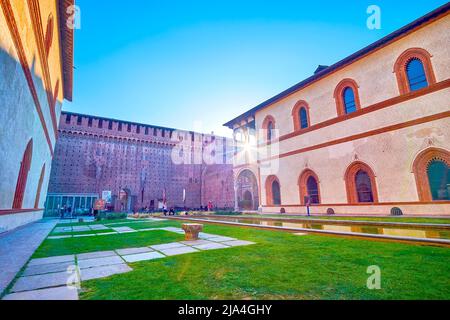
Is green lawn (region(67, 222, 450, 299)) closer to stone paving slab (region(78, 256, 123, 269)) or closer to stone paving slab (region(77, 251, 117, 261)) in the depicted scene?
stone paving slab (region(78, 256, 123, 269))

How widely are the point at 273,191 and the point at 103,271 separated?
642 inches

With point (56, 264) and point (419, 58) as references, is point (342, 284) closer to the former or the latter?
point (56, 264)

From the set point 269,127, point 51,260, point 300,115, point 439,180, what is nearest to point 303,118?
point 300,115

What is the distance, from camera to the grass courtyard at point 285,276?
6.49 ft

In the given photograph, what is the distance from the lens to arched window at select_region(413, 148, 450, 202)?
A: 9.45 m

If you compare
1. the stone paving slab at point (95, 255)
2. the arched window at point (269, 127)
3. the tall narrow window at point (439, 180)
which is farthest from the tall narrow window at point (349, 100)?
the stone paving slab at point (95, 255)

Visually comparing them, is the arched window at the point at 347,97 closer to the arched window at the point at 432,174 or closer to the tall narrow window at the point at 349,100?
the tall narrow window at the point at 349,100

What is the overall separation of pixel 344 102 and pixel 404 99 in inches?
131

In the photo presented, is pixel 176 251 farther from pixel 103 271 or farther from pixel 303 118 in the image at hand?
pixel 303 118

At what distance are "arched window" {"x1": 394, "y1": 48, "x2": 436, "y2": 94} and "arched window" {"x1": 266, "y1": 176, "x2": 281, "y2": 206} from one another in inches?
387

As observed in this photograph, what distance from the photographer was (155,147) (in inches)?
1357

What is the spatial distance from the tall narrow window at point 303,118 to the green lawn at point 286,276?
13122 millimetres

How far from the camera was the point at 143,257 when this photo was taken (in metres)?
3.59

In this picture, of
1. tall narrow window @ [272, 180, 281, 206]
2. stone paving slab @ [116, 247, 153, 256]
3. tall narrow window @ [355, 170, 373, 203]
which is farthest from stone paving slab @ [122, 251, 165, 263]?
tall narrow window @ [272, 180, 281, 206]
